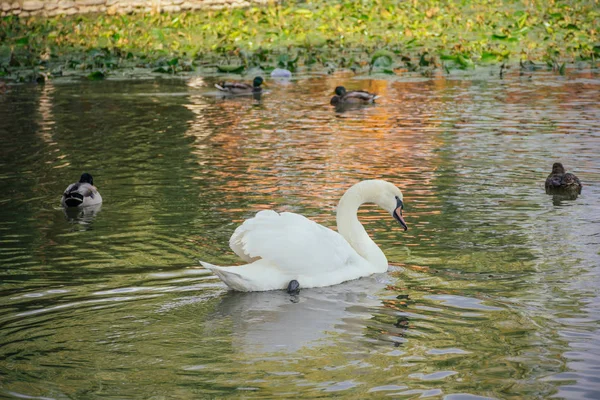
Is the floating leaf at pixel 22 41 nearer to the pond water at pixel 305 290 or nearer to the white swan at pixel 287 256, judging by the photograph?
the pond water at pixel 305 290

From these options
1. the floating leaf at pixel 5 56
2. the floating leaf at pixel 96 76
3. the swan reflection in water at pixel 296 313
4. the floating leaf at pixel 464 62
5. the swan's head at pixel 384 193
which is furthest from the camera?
the floating leaf at pixel 5 56

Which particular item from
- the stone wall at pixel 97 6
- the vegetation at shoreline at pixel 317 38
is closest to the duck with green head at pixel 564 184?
the vegetation at shoreline at pixel 317 38

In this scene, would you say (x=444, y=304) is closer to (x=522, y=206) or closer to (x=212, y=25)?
(x=522, y=206)

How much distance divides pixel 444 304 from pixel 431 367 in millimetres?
1687

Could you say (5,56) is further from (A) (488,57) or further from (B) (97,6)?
(A) (488,57)

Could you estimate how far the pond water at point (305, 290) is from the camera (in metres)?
8.11

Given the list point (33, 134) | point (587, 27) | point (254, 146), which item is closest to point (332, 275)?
point (254, 146)

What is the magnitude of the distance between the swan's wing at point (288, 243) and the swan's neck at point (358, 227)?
0.50 metres

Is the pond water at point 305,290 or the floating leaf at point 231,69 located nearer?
the pond water at point 305,290

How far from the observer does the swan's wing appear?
10227 mm

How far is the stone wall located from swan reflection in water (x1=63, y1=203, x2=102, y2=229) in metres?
25.4

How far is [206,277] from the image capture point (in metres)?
10.9

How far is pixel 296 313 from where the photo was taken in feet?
31.6

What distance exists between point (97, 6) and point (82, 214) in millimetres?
26457
